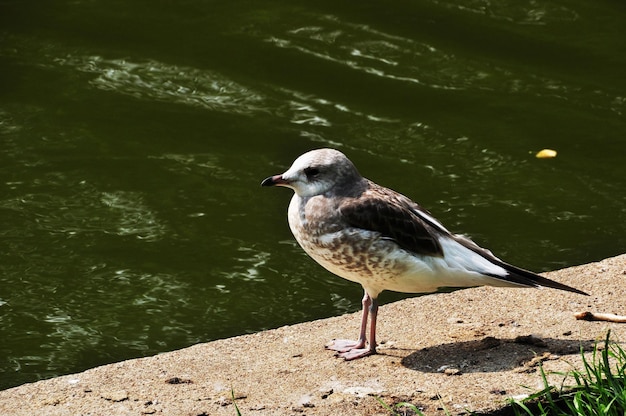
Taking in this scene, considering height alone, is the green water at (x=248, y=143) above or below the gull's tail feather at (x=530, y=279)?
below

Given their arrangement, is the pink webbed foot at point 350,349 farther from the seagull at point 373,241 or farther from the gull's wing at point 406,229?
the gull's wing at point 406,229

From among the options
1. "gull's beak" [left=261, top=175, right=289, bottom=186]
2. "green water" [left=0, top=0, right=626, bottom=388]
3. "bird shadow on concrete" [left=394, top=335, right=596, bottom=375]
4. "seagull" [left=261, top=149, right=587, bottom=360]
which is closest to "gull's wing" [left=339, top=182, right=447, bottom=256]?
"seagull" [left=261, top=149, right=587, bottom=360]

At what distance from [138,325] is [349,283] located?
1.34m

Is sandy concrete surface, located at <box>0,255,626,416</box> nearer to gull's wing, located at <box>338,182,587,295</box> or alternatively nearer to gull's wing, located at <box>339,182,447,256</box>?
gull's wing, located at <box>338,182,587,295</box>

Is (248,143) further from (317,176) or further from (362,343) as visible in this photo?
(362,343)

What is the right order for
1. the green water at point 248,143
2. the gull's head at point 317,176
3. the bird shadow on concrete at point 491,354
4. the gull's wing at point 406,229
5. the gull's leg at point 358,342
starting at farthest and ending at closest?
the green water at point 248,143
the gull's leg at point 358,342
the gull's head at point 317,176
the gull's wing at point 406,229
the bird shadow on concrete at point 491,354

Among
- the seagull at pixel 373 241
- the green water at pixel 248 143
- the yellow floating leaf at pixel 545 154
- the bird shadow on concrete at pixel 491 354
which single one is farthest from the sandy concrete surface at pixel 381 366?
the yellow floating leaf at pixel 545 154

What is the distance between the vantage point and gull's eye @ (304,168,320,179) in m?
5.33

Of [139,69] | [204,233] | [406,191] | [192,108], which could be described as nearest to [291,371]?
[204,233]

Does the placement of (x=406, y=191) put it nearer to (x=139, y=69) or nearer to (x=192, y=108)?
(x=192, y=108)

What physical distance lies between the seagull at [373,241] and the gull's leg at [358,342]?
2cm

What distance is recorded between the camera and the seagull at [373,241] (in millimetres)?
5152

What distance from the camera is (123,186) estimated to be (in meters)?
7.82

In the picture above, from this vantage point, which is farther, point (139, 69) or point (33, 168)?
point (139, 69)
